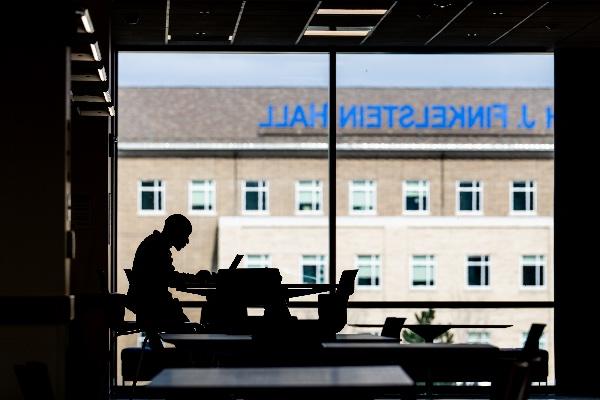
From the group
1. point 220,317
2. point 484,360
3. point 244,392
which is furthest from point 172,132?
point 244,392

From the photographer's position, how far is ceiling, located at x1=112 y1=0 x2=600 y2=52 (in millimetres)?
9742

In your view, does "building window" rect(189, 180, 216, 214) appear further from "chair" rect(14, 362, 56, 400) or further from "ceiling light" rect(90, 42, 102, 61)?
"chair" rect(14, 362, 56, 400)

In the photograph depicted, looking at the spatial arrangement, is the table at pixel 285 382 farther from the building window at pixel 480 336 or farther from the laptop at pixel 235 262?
the building window at pixel 480 336

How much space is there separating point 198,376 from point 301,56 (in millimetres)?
6968

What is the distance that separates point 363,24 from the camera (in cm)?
Result: 1052

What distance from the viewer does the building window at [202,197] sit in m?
25.7

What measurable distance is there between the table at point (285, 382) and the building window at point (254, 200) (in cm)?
2237

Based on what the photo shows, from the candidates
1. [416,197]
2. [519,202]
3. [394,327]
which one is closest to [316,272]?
[394,327]

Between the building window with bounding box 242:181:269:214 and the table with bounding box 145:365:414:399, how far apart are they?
22.4 meters

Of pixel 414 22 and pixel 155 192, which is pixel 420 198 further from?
pixel 414 22

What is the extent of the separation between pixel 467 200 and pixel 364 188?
30.2 feet

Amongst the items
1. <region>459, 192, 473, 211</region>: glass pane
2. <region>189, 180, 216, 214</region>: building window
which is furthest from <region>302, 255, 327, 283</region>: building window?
<region>459, 192, 473, 211</region>: glass pane
